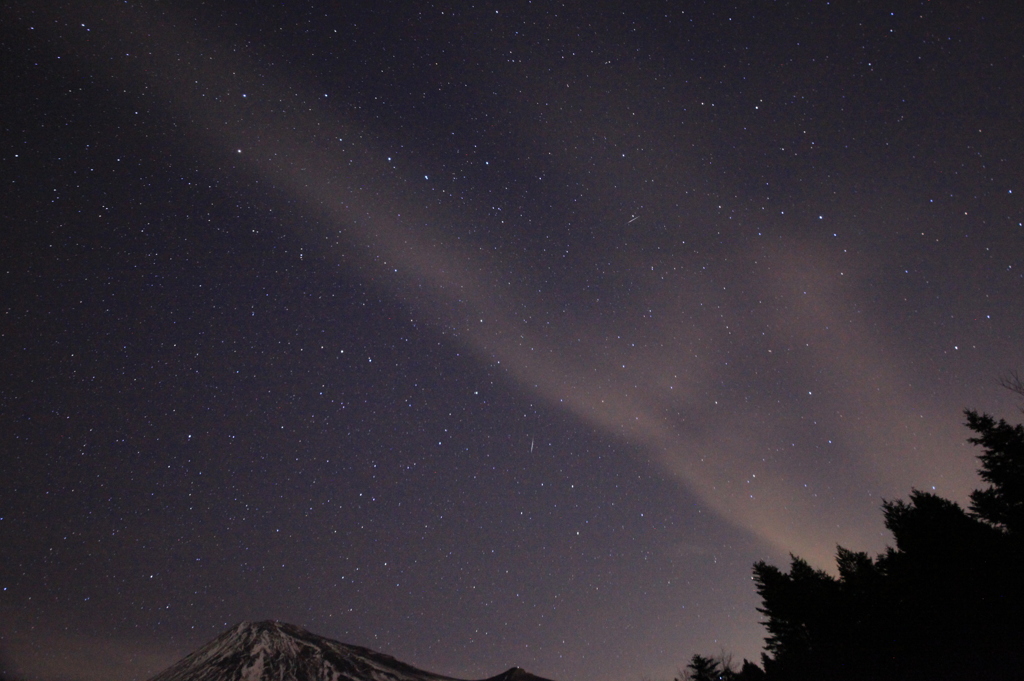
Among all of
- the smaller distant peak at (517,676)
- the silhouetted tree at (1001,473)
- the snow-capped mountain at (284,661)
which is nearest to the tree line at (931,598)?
the silhouetted tree at (1001,473)

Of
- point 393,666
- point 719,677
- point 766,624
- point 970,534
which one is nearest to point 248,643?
point 393,666

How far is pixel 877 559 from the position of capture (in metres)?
28.8

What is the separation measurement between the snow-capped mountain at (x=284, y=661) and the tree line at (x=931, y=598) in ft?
139

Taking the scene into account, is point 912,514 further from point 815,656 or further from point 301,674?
point 301,674

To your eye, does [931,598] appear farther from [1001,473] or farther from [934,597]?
[1001,473]

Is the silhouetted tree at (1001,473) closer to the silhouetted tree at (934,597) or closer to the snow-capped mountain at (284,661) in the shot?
the silhouetted tree at (934,597)

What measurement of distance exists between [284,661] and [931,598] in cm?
6824

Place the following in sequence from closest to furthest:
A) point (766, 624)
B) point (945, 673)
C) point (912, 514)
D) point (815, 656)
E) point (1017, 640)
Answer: point (1017, 640), point (945, 673), point (912, 514), point (815, 656), point (766, 624)

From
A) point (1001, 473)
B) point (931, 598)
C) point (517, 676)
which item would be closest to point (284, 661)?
point (517, 676)

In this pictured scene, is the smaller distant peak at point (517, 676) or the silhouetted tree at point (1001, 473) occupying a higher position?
the silhouetted tree at point (1001, 473)

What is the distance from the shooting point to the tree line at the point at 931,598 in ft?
64.6

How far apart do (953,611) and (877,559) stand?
6905mm

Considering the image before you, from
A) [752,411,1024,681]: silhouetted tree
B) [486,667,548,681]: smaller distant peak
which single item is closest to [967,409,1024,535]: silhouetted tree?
[752,411,1024,681]: silhouetted tree

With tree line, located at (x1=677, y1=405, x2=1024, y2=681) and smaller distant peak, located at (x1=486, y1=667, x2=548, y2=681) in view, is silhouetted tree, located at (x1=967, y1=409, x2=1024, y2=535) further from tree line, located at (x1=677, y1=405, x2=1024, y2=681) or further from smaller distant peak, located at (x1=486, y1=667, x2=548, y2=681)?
smaller distant peak, located at (x1=486, y1=667, x2=548, y2=681)
